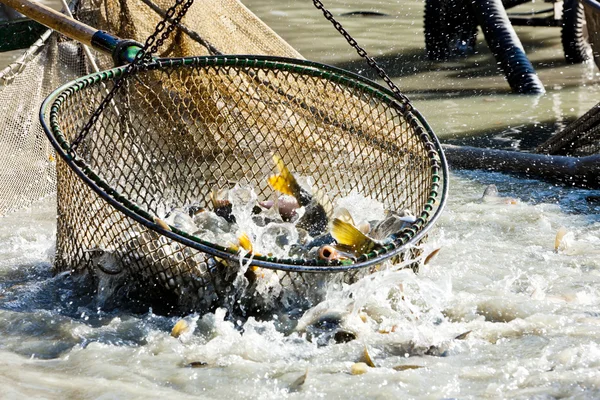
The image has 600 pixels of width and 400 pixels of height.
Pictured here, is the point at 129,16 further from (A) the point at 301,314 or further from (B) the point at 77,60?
(A) the point at 301,314

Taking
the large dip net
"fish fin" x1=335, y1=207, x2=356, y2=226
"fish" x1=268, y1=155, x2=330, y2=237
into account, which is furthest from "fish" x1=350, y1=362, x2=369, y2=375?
"fish" x1=268, y1=155, x2=330, y2=237

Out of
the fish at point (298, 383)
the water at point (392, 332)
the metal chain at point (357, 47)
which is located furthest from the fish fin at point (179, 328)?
the metal chain at point (357, 47)

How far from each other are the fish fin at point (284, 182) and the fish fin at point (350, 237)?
2.12ft

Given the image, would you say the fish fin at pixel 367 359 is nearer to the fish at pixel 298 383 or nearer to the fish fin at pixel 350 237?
the fish at pixel 298 383

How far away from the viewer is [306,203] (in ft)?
12.3

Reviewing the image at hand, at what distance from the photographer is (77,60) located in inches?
208

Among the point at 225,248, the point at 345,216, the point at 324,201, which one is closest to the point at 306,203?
the point at 324,201

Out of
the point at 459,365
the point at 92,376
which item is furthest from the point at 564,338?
the point at 92,376

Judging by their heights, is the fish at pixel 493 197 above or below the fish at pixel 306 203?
below

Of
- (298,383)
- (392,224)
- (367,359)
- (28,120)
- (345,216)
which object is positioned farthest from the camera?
(28,120)

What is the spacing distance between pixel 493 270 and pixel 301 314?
0.98m

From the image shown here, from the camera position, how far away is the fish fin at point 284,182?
12.3ft

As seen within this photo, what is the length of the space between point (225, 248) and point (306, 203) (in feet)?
3.36

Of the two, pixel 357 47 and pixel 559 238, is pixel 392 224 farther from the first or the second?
pixel 559 238
